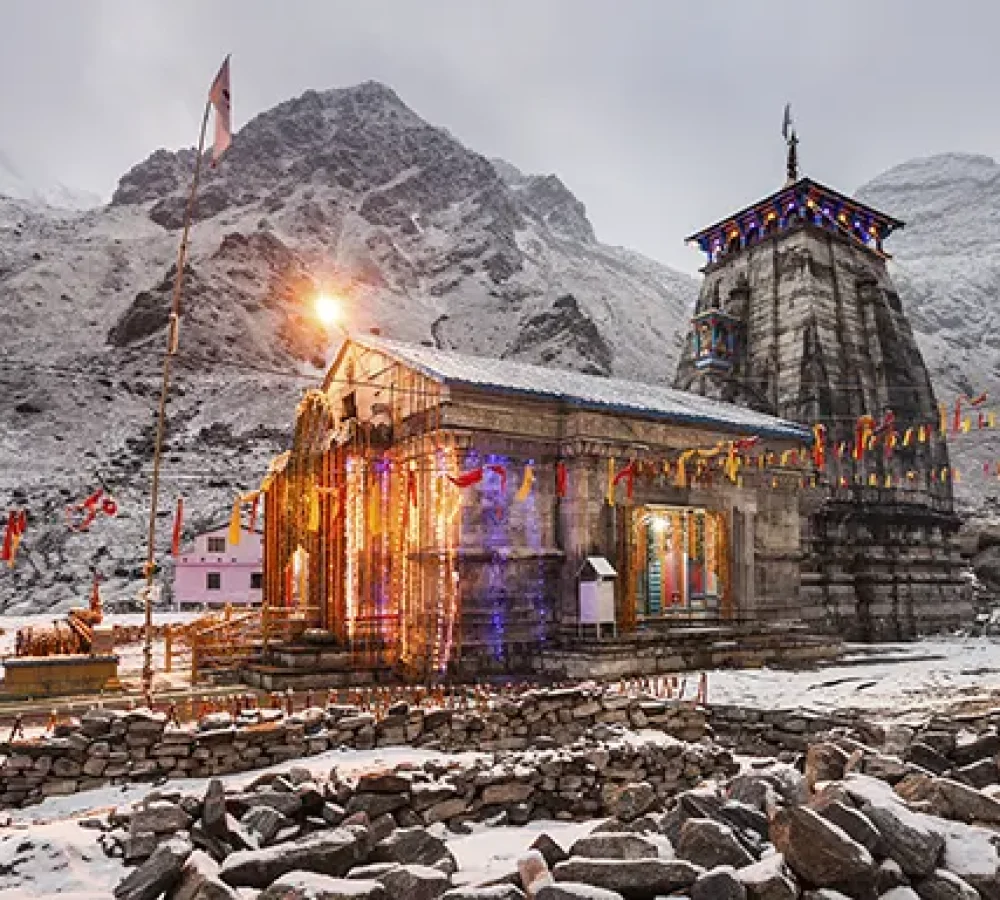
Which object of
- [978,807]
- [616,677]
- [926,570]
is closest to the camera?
[978,807]

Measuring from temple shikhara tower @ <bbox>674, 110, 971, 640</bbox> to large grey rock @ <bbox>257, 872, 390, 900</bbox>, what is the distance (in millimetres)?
24641

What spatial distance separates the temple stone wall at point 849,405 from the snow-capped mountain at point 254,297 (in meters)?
35.7

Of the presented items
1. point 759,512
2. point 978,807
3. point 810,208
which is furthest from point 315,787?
point 810,208

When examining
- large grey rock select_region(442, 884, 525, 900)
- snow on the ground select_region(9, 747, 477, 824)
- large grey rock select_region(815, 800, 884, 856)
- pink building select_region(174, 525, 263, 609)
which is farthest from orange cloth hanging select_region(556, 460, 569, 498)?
pink building select_region(174, 525, 263, 609)

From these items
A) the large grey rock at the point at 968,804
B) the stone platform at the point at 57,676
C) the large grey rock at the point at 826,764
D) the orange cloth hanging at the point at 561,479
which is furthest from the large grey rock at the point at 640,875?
the orange cloth hanging at the point at 561,479

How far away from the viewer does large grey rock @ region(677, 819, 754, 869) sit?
5457 millimetres

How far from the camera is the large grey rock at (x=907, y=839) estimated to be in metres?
5.19

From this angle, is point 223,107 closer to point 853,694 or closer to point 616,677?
point 616,677

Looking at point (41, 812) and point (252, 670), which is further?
point (252, 670)

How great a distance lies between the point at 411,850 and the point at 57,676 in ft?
40.3

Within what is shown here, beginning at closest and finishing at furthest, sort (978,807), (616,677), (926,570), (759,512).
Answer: (978,807) < (616,677) < (759,512) < (926,570)

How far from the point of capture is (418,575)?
18.4 meters

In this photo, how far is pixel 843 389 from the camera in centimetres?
3092

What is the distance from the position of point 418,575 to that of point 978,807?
44.8ft
